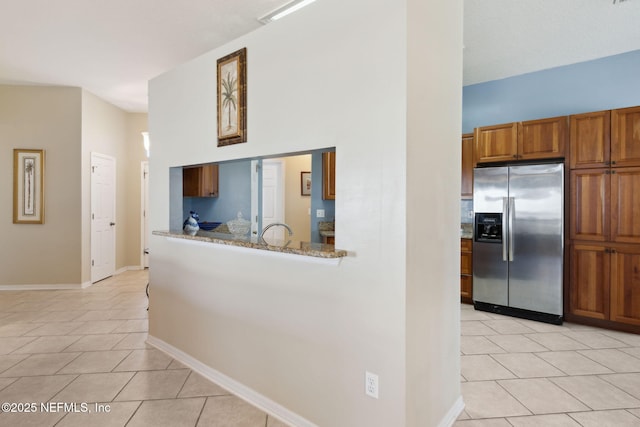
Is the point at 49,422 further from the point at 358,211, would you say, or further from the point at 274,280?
the point at 358,211

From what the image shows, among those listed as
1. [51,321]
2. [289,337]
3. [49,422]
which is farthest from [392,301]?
[51,321]

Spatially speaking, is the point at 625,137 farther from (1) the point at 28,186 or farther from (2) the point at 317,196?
(1) the point at 28,186

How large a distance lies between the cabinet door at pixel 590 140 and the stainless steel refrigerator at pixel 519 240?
25 centimetres

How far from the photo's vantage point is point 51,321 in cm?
389

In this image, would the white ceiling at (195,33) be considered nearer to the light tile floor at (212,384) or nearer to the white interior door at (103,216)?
the white interior door at (103,216)

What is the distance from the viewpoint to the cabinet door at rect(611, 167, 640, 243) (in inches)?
136

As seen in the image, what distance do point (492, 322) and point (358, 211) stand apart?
9.81ft

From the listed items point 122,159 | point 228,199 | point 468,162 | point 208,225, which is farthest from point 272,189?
point 122,159

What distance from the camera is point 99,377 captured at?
266cm

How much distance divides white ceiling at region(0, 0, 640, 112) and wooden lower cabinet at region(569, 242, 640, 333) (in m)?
2.18

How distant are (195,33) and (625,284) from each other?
5.03m

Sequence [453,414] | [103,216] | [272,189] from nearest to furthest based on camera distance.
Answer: [453,414] < [272,189] < [103,216]

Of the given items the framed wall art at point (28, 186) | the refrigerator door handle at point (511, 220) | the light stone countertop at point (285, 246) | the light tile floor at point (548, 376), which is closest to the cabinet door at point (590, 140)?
the refrigerator door handle at point (511, 220)

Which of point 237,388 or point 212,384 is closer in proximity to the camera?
point 237,388
